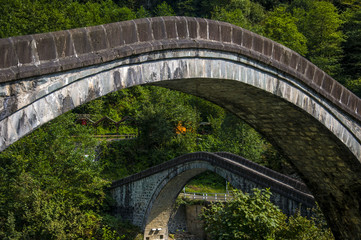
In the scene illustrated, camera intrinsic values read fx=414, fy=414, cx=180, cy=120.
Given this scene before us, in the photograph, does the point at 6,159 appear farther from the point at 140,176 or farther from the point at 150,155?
the point at 150,155

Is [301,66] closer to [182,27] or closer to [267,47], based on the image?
[267,47]

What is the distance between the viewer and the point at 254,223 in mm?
8273

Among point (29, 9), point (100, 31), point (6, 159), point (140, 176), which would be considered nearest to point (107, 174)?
point (140, 176)

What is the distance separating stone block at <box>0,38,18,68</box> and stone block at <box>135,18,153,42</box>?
155 centimetres

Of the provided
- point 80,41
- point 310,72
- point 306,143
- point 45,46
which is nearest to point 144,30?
point 80,41

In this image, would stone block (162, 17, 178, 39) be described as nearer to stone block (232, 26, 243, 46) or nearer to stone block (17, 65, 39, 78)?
stone block (232, 26, 243, 46)

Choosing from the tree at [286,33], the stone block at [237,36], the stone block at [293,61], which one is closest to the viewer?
the stone block at [237,36]

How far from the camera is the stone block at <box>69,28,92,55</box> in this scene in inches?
161

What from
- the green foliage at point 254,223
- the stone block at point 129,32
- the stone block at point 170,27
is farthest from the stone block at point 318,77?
the stone block at point 129,32

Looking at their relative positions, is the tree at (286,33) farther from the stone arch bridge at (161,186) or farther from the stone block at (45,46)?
the stone block at (45,46)

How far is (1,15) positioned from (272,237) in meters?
23.2

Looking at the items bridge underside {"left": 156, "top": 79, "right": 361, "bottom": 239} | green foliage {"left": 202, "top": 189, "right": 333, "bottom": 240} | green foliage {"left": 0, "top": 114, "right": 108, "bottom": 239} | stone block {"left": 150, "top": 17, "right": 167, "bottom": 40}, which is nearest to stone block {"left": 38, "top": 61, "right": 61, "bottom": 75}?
stone block {"left": 150, "top": 17, "right": 167, "bottom": 40}

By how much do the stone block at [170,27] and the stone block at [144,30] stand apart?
0.27m

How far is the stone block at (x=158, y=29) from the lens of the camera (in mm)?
4895
